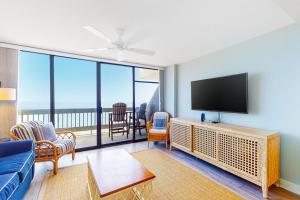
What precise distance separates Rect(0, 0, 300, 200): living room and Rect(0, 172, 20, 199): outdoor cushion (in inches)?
0.4

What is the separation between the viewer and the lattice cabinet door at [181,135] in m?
3.18

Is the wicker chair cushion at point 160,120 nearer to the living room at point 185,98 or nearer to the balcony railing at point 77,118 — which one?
the living room at point 185,98

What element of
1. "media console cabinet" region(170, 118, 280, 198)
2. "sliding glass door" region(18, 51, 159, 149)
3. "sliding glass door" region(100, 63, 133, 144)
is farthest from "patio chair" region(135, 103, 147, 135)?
"media console cabinet" region(170, 118, 280, 198)

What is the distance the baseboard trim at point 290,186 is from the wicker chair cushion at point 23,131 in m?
4.10

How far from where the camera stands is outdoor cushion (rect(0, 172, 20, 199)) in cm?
134

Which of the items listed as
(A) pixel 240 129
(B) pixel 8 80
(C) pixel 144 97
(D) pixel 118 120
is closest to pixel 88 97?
(D) pixel 118 120

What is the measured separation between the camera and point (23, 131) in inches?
98.7

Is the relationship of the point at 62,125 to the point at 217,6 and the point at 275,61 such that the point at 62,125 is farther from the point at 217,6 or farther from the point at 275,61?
the point at 275,61

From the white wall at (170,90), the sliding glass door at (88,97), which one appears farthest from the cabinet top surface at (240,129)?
the sliding glass door at (88,97)

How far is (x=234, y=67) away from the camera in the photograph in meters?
2.83

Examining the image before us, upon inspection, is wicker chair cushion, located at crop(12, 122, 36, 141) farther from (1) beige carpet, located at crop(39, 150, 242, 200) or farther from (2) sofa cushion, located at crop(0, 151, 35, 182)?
(1) beige carpet, located at crop(39, 150, 242, 200)

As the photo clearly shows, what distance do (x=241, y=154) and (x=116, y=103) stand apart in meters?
3.20

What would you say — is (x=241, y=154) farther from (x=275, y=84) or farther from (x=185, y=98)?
(x=185, y=98)

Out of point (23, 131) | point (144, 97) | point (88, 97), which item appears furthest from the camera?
point (144, 97)
